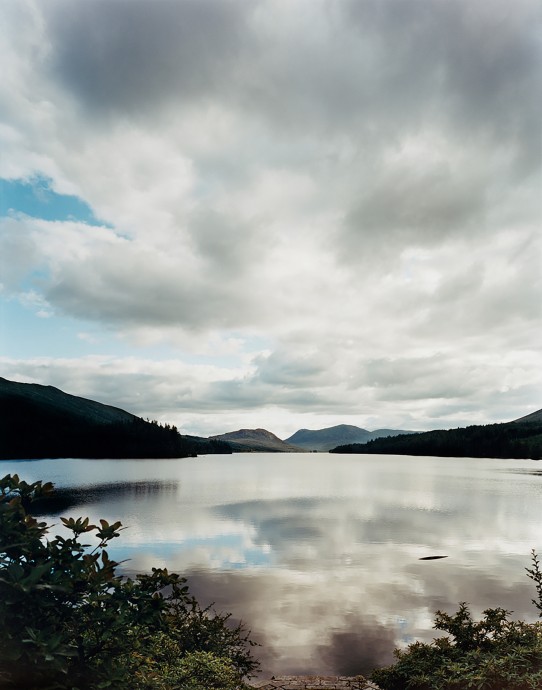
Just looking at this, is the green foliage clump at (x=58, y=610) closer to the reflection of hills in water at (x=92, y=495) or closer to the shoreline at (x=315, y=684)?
the shoreline at (x=315, y=684)

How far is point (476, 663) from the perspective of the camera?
1173 cm

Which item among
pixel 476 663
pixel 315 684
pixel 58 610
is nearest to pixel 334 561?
pixel 315 684

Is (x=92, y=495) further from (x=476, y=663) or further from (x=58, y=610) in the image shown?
(x=58, y=610)

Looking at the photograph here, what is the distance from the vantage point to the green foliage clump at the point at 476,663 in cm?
1056

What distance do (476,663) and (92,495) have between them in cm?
8092

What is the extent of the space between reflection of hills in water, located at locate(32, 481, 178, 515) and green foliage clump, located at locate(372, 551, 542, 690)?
54.8 metres

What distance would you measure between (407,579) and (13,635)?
91.6 feet

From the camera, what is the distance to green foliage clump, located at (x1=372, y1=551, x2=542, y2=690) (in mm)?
10562

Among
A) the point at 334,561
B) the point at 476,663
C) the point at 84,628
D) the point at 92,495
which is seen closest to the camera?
the point at 84,628

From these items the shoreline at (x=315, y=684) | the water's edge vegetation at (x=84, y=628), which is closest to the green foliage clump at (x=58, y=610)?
the water's edge vegetation at (x=84, y=628)

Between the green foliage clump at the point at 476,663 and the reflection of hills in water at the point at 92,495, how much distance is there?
5481cm

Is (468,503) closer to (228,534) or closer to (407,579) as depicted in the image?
(228,534)

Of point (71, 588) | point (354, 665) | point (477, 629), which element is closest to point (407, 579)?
point (354, 665)

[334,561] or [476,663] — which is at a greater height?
[476,663]
